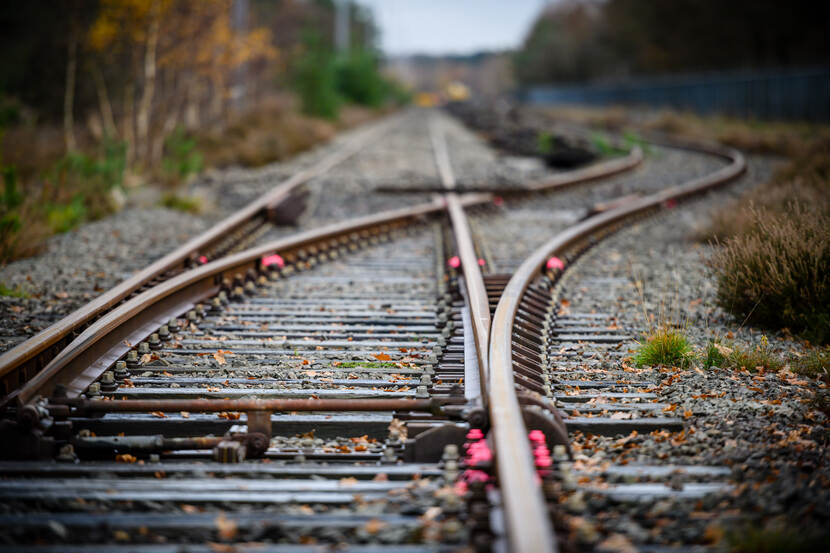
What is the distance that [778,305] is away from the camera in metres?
5.24

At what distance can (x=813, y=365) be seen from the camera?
13.7ft

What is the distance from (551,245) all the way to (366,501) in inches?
179

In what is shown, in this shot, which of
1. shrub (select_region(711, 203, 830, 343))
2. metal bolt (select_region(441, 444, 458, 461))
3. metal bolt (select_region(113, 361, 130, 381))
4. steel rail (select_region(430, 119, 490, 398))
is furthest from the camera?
shrub (select_region(711, 203, 830, 343))

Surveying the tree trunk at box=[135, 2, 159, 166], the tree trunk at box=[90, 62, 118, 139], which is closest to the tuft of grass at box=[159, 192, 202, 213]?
the tree trunk at box=[90, 62, 118, 139]

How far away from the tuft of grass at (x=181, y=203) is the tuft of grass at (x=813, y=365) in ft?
24.4

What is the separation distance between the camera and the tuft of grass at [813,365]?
4121 mm

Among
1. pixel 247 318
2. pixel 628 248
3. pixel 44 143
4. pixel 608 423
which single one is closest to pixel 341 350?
pixel 247 318

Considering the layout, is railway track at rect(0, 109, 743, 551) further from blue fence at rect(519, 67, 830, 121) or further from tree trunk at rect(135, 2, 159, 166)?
blue fence at rect(519, 67, 830, 121)

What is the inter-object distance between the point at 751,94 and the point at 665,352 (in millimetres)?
31317

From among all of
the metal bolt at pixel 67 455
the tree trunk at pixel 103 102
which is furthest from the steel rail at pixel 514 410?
the tree trunk at pixel 103 102

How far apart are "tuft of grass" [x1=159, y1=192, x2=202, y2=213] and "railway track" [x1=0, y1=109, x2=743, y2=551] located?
430 cm

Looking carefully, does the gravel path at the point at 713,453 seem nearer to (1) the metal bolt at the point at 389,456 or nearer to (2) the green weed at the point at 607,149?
(1) the metal bolt at the point at 389,456

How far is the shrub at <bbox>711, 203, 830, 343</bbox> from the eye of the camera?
5055 mm

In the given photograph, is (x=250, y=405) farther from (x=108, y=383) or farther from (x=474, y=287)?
(x=474, y=287)
